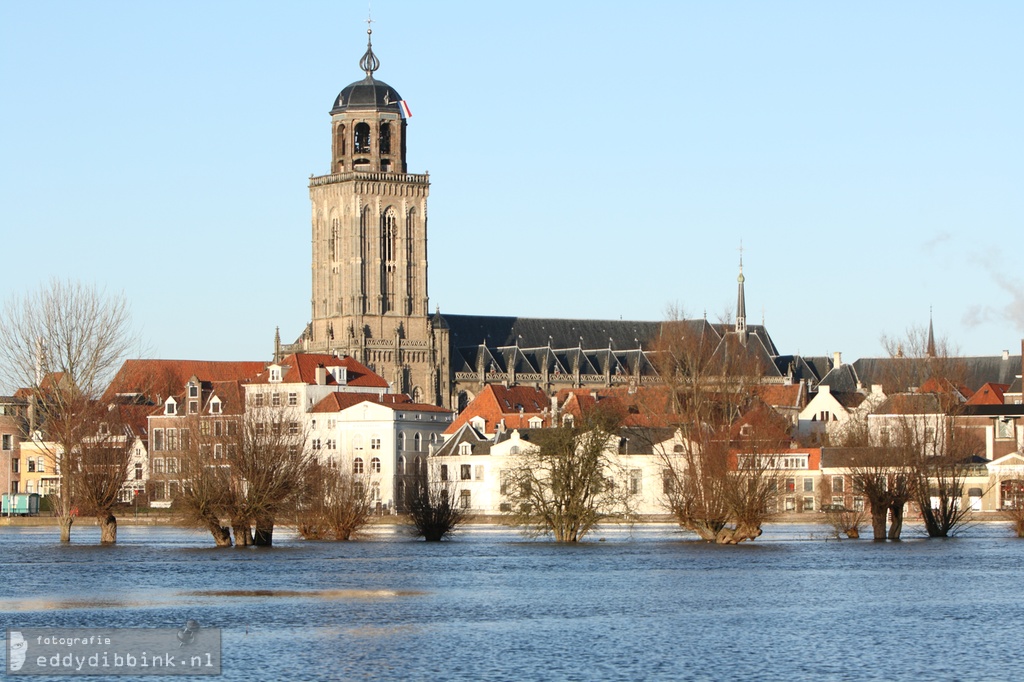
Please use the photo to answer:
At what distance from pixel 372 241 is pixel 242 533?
10079cm

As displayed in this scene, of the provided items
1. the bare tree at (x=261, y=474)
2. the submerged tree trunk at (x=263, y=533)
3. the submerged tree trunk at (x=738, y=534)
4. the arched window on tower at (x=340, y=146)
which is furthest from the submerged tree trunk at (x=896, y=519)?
the arched window on tower at (x=340, y=146)

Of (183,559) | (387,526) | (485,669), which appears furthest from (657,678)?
(387,526)

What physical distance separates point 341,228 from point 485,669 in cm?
14368

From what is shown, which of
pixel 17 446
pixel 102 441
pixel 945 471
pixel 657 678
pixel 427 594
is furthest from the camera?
pixel 17 446

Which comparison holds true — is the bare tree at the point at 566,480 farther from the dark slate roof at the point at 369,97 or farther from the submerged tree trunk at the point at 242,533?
the dark slate roof at the point at 369,97

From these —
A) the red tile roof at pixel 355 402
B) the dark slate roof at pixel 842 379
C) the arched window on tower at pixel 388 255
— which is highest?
the arched window on tower at pixel 388 255

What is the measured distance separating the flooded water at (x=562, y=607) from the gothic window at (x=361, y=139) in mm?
100917

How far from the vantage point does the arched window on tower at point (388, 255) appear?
7151 inches

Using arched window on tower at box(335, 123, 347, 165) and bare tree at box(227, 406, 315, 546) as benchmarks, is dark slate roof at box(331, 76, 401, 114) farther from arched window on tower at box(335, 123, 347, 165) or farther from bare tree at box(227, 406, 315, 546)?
bare tree at box(227, 406, 315, 546)

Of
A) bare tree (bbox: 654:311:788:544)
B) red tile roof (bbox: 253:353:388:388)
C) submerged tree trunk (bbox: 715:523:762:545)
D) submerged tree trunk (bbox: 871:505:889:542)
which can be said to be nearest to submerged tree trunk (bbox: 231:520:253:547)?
bare tree (bbox: 654:311:788:544)

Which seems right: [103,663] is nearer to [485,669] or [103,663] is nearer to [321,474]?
[485,669]

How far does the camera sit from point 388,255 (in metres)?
183

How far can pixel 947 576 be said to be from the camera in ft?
212

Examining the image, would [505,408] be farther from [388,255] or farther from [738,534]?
[738,534]
